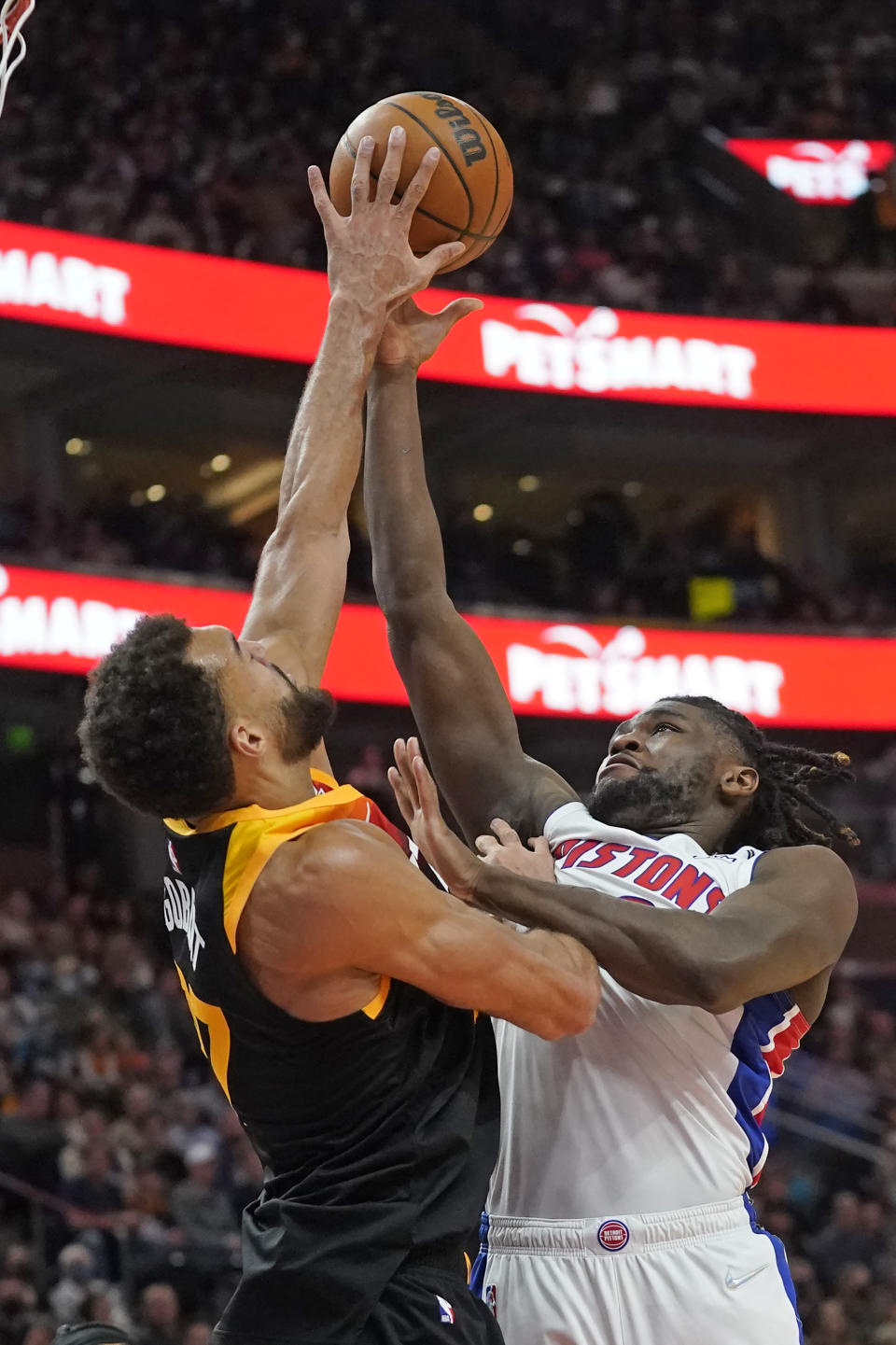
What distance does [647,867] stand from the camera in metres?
3.34

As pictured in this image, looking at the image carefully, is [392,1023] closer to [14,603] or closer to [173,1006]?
[173,1006]

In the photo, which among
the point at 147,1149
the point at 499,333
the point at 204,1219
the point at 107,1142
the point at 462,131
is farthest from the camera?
the point at 499,333

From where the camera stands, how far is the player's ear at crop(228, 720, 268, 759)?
2.82 metres

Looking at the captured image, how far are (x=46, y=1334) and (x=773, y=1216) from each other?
5326mm

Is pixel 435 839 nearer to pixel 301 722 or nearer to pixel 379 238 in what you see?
pixel 301 722

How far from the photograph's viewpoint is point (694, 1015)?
10.5ft

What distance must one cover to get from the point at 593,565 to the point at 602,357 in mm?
2112

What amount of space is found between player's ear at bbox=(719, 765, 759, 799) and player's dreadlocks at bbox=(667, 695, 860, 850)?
0.06 m

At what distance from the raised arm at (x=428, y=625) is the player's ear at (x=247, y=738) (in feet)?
3.15

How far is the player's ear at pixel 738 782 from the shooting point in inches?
142

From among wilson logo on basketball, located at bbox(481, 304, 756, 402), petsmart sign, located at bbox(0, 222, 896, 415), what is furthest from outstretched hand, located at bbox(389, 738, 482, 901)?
wilson logo on basketball, located at bbox(481, 304, 756, 402)

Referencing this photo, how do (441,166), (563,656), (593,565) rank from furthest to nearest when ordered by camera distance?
(593,565) → (563,656) → (441,166)

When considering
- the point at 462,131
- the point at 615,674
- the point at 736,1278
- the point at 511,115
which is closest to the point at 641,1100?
the point at 736,1278

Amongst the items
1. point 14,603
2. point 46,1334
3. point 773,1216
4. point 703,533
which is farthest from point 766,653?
point 46,1334
